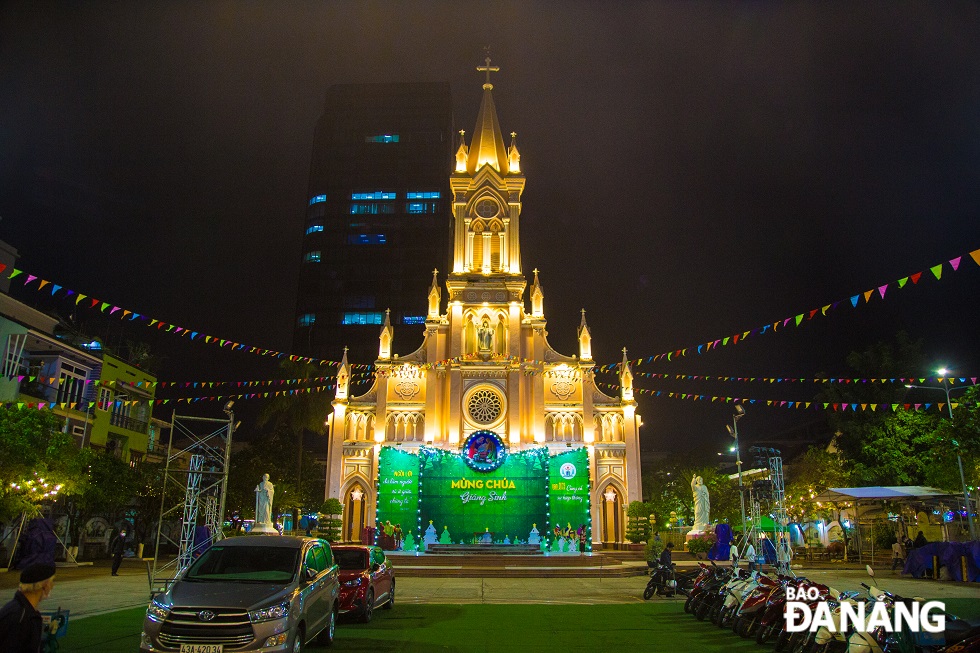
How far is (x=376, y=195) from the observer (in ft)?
306

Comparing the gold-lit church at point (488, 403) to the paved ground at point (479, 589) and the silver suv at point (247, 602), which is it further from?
the silver suv at point (247, 602)

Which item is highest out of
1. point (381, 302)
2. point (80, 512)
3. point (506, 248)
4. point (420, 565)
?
point (381, 302)

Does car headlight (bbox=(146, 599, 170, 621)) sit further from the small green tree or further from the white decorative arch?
the white decorative arch

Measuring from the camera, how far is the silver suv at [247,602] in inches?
331

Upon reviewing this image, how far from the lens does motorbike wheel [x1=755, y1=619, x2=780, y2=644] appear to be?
1098cm

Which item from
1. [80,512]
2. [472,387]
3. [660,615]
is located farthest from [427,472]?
[660,615]

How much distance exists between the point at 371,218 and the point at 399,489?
59.2 metres

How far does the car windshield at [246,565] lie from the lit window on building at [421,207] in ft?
278

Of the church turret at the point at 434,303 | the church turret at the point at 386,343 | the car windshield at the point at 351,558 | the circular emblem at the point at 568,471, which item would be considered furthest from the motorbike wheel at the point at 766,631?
the church turret at the point at 434,303

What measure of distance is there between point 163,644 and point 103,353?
3568 centimetres

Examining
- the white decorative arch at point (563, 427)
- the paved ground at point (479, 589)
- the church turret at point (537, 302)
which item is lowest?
the paved ground at point (479, 589)

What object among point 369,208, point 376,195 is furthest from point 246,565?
point 376,195

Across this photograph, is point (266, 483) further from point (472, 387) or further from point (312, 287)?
point (312, 287)

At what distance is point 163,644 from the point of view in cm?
835
